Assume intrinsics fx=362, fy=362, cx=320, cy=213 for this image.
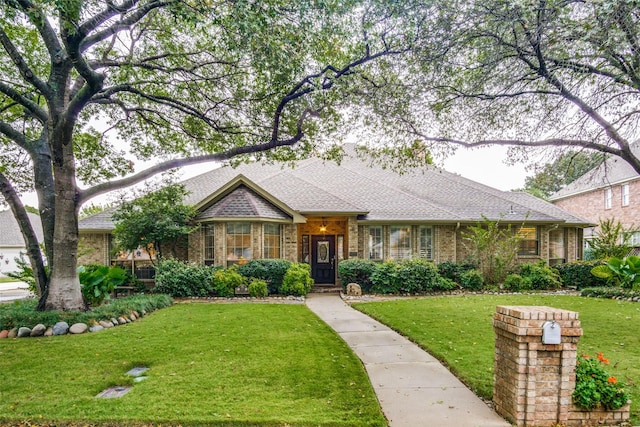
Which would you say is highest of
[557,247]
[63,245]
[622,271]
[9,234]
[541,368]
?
[63,245]

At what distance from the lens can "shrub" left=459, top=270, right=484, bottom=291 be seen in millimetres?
13789

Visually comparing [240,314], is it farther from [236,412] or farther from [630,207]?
[630,207]

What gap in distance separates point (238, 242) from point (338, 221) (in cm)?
446

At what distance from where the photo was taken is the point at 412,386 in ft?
15.3

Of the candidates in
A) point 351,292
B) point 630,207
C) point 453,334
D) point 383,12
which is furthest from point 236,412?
point 630,207

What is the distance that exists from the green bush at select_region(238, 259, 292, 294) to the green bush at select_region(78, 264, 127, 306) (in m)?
4.05

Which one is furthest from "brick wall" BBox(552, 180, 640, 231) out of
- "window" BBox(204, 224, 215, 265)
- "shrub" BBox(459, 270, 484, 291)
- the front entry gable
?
"window" BBox(204, 224, 215, 265)

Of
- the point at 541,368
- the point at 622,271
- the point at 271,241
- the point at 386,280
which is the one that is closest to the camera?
the point at 541,368

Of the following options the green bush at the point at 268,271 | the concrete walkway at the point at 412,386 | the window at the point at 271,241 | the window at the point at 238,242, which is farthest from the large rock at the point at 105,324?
the window at the point at 271,241

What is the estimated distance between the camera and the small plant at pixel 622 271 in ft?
39.6

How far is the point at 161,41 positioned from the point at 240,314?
24.9ft

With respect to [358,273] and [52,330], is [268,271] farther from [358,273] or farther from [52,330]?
[52,330]

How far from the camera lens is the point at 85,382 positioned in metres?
4.92

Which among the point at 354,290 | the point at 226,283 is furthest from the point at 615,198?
the point at 226,283
